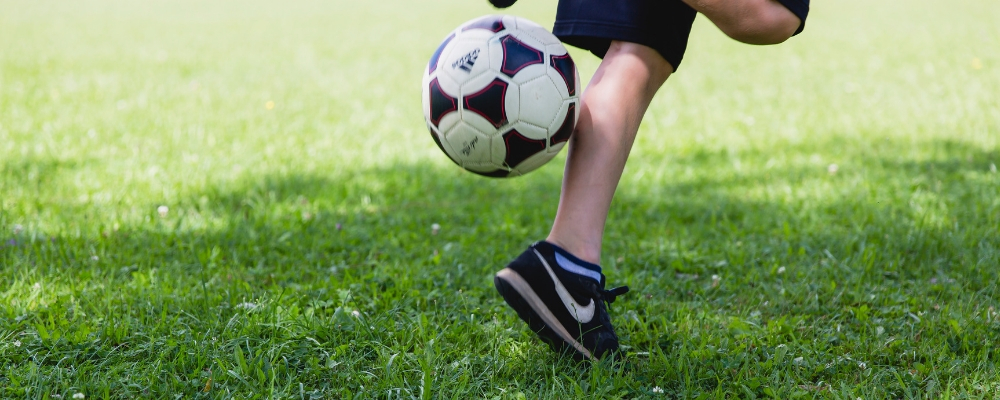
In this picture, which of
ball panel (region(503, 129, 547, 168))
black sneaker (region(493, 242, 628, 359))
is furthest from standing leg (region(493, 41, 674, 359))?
ball panel (region(503, 129, 547, 168))

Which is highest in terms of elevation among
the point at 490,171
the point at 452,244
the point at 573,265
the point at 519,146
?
the point at 519,146

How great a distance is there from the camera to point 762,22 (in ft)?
7.13

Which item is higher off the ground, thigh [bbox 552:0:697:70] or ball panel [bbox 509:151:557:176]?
thigh [bbox 552:0:697:70]

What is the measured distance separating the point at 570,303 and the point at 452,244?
1.33m

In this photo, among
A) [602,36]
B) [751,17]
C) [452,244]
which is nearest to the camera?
[751,17]

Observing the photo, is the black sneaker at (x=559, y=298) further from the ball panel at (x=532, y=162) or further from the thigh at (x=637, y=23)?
the thigh at (x=637, y=23)

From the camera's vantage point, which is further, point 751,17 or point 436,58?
point 436,58

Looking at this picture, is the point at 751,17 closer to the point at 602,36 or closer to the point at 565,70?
the point at 602,36

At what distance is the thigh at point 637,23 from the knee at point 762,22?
0.13m

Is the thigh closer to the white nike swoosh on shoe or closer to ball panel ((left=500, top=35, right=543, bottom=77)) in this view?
ball panel ((left=500, top=35, right=543, bottom=77))

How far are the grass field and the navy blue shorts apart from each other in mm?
949

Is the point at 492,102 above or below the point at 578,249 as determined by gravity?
above

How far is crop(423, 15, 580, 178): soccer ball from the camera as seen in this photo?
7.23 ft

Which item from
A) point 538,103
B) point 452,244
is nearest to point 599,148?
point 538,103
